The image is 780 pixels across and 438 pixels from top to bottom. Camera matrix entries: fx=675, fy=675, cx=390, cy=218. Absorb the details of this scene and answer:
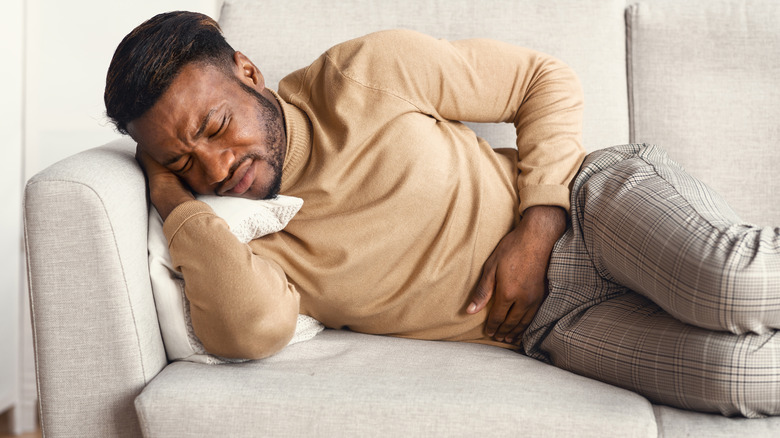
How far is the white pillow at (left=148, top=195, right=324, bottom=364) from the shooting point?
1.12 m

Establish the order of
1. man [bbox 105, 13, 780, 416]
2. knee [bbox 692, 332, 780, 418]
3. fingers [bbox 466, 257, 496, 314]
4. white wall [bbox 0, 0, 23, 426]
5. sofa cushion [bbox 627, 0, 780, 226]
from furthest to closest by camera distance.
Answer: white wall [bbox 0, 0, 23, 426]
sofa cushion [bbox 627, 0, 780, 226]
fingers [bbox 466, 257, 496, 314]
man [bbox 105, 13, 780, 416]
knee [bbox 692, 332, 780, 418]

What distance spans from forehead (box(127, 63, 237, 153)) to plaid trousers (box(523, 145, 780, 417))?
68 cm

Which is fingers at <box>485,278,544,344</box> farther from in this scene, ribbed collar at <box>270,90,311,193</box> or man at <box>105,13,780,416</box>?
ribbed collar at <box>270,90,311,193</box>

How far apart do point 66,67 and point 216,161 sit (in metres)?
1.16

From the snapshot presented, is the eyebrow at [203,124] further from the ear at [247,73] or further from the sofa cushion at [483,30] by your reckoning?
the sofa cushion at [483,30]

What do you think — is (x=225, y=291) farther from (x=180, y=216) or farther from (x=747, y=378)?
(x=747, y=378)

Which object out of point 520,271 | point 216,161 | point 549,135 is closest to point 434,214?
point 520,271

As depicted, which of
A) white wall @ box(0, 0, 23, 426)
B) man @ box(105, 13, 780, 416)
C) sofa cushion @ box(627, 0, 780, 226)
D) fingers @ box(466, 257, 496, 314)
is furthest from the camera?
white wall @ box(0, 0, 23, 426)

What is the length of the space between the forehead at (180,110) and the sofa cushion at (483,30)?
19.0 inches

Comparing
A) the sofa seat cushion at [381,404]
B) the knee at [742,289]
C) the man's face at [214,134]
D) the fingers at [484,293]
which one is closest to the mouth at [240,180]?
the man's face at [214,134]

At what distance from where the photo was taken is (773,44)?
1602mm

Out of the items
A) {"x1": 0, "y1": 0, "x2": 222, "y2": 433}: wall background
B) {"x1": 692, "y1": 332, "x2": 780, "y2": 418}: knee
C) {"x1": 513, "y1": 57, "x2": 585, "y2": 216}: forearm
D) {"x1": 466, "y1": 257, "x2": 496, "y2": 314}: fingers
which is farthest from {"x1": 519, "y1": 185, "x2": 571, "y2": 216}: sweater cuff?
{"x1": 0, "y1": 0, "x2": 222, "y2": 433}: wall background

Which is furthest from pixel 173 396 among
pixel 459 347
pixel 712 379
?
pixel 712 379

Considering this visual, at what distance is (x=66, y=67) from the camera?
6.71 feet
